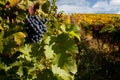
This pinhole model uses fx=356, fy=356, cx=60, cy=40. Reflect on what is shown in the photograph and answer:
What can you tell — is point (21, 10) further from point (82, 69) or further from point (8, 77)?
point (82, 69)

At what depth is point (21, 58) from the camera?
3.47m

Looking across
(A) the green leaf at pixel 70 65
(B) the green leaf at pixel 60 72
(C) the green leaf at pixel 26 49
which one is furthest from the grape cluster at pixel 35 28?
(A) the green leaf at pixel 70 65

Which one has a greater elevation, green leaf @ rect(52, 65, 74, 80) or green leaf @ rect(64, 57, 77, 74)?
green leaf @ rect(64, 57, 77, 74)

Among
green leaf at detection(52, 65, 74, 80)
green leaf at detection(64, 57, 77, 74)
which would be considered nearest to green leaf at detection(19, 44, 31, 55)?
green leaf at detection(52, 65, 74, 80)

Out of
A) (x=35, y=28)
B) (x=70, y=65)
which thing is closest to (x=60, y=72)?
(x=70, y=65)

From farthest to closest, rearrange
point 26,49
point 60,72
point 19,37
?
point 60,72 → point 26,49 → point 19,37

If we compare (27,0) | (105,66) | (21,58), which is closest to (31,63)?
(21,58)

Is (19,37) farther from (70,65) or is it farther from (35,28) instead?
(70,65)

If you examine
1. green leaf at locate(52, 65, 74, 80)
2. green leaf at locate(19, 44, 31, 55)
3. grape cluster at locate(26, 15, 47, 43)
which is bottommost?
green leaf at locate(52, 65, 74, 80)

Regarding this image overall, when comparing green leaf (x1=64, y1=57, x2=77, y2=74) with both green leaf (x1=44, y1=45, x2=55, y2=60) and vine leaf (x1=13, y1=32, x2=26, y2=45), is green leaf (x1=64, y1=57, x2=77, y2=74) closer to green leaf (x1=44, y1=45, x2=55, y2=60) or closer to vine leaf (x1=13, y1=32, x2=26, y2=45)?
green leaf (x1=44, y1=45, x2=55, y2=60)

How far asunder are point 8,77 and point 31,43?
1.38 feet

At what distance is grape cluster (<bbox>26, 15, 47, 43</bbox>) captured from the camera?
3.38 meters

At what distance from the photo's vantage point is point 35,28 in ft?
11.1

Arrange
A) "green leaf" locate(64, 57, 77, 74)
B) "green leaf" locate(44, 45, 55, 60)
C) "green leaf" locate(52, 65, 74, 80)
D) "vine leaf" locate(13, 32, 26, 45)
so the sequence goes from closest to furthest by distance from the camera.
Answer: "vine leaf" locate(13, 32, 26, 45)
"green leaf" locate(44, 45, 55, 60)
"green leaf" locate(52, 65, 74, 80)
"green leaf" locate(64, 57, 77, 74)
